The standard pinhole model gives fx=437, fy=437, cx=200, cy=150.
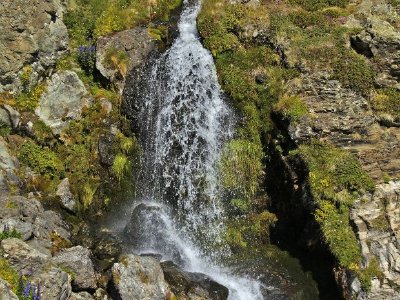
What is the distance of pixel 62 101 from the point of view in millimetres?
19766

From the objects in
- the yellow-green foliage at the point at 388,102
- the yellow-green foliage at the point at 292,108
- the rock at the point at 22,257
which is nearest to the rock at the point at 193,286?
the rock at the point at 22,257

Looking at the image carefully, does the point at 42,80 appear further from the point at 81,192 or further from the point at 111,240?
the point at 111,240

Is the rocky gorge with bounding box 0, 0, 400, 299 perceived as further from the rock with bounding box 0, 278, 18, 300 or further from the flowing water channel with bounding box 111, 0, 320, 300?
the rock with bounding box 0, 278, 18, 300

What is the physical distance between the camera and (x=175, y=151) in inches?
750

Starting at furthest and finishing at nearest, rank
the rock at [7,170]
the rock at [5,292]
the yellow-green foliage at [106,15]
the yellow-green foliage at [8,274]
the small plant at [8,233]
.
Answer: the yellow-green foliage at [106,15], the rock at [7,170], the small plant at [8,233], the yellow-green foliage at [8,274], the rock at [5,292]

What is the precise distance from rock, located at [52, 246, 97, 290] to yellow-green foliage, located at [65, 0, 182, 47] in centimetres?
1193

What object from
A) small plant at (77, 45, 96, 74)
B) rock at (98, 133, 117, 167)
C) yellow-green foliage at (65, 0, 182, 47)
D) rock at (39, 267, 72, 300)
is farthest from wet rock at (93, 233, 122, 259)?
yellow-green foliage at (65, 0, 182, 47)

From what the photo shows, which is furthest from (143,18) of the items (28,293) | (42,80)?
(28,293)

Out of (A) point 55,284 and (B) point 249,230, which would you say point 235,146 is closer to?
(B) point 249,230

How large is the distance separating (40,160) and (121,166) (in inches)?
131

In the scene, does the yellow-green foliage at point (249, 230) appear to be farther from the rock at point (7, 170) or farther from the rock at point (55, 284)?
the rock at point (7, 170)

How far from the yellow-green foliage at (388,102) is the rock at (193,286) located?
924 cm

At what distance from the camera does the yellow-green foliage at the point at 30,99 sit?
19.2 meters

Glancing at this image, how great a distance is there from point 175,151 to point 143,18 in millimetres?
8695
